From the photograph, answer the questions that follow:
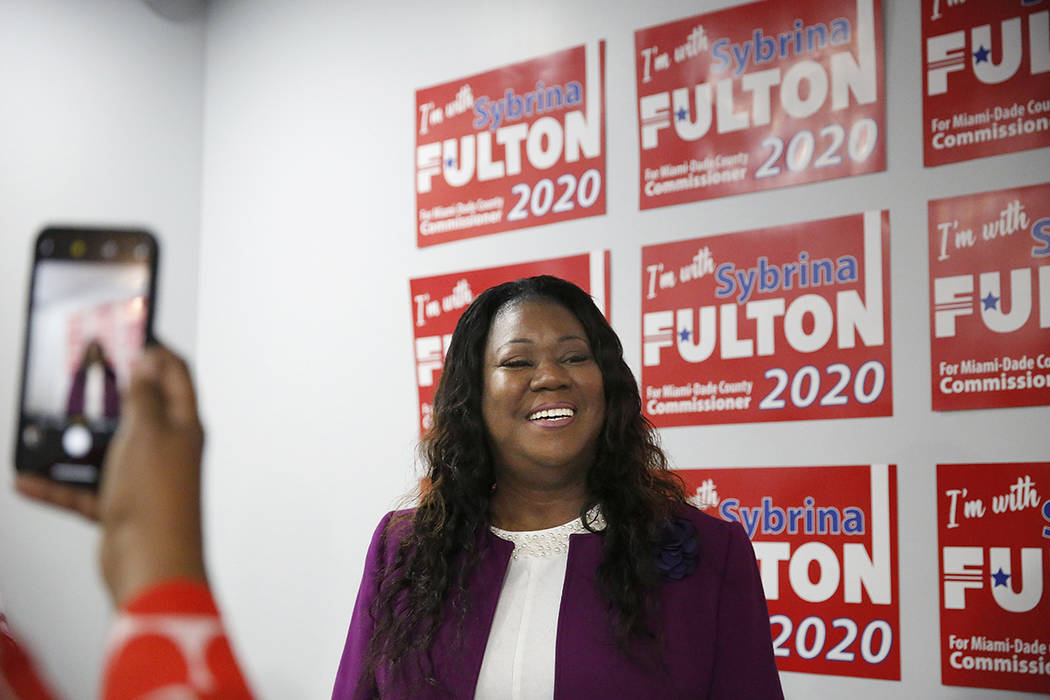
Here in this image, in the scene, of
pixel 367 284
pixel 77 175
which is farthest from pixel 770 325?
pixel 77 175

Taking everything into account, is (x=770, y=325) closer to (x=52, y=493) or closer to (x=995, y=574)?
(x=995, y=574)

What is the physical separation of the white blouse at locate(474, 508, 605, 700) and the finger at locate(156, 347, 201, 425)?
1.38m

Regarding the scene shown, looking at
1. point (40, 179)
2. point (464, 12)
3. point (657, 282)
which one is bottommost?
point (40, 179)

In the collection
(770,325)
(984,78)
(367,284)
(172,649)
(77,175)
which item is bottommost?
(172,649)

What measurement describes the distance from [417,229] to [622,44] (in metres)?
0.74

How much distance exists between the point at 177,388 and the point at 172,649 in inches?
2.1

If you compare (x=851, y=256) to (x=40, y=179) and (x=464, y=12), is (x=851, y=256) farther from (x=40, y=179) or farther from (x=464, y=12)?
(x=40, y=179)

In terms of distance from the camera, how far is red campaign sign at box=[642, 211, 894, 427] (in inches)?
81.8

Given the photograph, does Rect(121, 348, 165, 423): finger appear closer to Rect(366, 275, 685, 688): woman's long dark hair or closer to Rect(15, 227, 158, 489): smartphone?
Rect(15, 227, 158, 489): smartphone

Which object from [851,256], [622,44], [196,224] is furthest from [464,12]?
[196,224]

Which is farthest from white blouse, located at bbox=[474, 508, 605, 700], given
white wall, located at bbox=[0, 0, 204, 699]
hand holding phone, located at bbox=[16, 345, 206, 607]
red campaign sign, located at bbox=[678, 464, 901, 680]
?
hand holding phone, located at bbox=[16, 345, 206, 607]

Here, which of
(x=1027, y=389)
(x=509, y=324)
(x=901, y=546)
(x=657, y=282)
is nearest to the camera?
(x=509, y=324)

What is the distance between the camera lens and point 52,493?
0.20 m

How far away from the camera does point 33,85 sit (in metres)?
0.29
